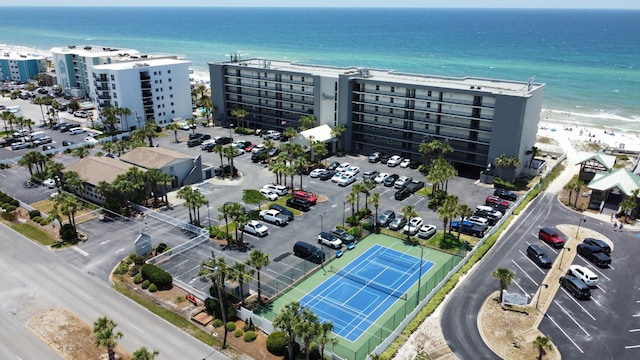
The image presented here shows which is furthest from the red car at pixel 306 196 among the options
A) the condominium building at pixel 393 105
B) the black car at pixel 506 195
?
the black car at pixel 506 195

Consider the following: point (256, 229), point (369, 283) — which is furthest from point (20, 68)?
point (369, 283)

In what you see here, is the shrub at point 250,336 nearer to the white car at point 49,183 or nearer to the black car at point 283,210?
the black car at point 283,210

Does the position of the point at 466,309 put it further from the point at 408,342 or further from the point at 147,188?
the point at 147,188

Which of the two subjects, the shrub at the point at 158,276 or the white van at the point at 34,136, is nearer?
the shrub at the point at 158,276

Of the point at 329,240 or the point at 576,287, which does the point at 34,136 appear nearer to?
the point at 329,240

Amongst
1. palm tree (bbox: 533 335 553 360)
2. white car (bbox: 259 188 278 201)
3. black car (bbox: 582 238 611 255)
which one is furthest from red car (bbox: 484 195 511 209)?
palm tree (bbox: 533 335 553 360)

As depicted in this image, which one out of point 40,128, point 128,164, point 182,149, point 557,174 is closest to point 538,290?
point 557,174

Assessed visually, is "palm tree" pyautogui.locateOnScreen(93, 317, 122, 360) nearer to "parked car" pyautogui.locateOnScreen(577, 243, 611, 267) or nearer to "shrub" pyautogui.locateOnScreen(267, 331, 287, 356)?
"shrub" pyautogui.locateOnScreen(267, 331, 287, 356)
